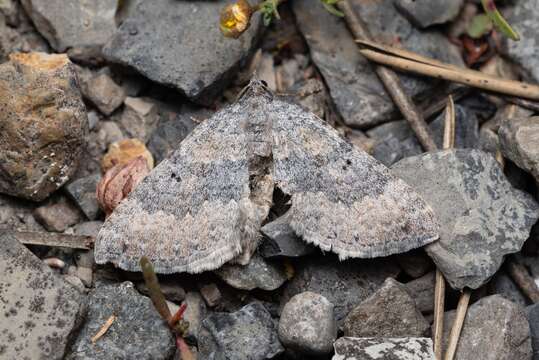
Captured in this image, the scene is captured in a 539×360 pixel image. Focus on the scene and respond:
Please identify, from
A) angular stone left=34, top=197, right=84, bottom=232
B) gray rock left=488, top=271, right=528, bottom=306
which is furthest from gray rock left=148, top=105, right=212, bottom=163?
gray rock left=488, top=271, right=528, bottom=306

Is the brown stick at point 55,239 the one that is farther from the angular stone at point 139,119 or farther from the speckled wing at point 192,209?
the angular stone at point 139,119

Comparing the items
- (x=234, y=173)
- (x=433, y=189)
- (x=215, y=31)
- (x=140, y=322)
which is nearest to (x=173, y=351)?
(x=140, y=322)

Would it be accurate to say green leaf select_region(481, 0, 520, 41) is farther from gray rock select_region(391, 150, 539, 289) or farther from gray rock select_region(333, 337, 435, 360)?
gray rock select_region(333, 337, 435, 360)

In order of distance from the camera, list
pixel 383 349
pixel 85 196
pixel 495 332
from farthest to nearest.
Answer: pixel 85 196
pixel 495 332
pixel 383 349

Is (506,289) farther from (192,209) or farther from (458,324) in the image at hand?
(192,209)

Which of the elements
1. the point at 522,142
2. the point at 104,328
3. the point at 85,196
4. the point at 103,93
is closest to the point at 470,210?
the point at 522,142

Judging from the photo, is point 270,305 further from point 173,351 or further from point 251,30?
point 251,30

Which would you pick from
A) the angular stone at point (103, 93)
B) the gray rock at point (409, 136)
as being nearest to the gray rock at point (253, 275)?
the gray rock at point (409, 136)
